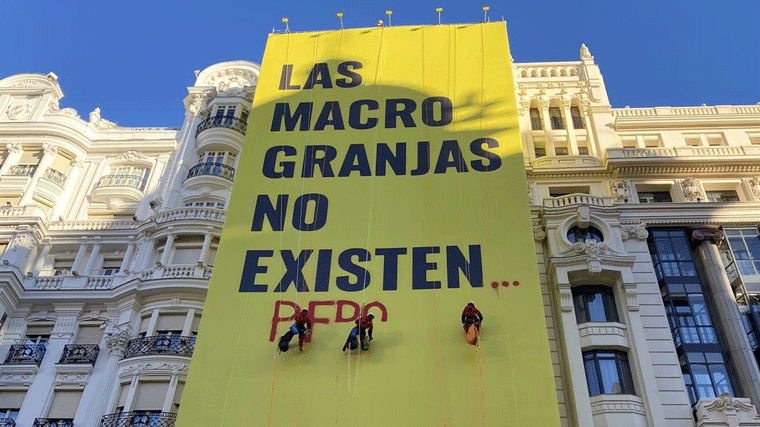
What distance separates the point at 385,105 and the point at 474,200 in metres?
6.68

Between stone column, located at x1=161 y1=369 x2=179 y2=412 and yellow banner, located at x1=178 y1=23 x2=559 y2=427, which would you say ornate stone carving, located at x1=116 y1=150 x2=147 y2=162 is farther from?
stone column, located at x1=161 y1=369 x2=179 y2=412

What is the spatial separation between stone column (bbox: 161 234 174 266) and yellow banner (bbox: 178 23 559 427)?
6.08 meters

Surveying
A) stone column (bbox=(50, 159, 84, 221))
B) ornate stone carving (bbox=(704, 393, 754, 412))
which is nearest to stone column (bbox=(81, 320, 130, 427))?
stone column (bbox=(50, 159, 84, 221))

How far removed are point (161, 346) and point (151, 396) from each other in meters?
2.07

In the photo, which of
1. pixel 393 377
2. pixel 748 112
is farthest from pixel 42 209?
pixel 748 112

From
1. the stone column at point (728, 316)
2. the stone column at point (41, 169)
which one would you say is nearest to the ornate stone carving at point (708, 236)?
the stone column at point (728, 316)

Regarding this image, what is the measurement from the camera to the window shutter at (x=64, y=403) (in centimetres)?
2756

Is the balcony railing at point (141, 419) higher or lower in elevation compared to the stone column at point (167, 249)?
lower

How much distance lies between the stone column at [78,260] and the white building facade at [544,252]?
108 millimetres

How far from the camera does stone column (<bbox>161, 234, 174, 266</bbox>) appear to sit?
3120cm

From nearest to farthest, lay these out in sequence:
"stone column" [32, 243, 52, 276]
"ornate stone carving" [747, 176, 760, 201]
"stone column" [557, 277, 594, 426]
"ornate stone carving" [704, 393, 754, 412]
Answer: "ornate stone carving" [704, 393, 754, 412]
"stone column" [557, 277, 594, 426]
"ornate stone carving" [747, 176, 760, 201]
"stone column" [32, 243, 52, 276]

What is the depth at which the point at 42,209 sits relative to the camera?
3388 cm

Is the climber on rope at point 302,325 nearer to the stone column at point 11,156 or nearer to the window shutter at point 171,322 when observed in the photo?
the window shutter at point 171,322

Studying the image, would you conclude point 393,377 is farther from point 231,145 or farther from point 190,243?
point 231,145
